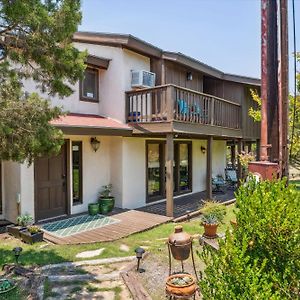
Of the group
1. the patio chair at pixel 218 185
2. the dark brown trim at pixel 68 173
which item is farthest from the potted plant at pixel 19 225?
the patio chair at pixel 218 185

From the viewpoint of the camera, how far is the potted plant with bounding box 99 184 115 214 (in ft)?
32.5

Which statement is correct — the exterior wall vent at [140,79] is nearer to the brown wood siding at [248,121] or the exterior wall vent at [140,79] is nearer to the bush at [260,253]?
the brown wood siding at [248,121]

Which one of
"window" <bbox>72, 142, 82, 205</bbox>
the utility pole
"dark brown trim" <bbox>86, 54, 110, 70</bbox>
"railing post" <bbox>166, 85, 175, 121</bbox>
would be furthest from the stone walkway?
"dark brown trim" <bbox>86, 54, 110, 70</bbox>

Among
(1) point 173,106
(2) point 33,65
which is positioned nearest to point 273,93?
(2) point 33,65

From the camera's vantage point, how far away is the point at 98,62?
34.1 ft

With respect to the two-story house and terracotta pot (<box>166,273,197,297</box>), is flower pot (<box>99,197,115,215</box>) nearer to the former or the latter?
the two-story house

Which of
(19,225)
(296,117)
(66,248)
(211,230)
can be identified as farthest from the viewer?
(296,117)

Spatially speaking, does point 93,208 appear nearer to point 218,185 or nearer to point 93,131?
point 93,131

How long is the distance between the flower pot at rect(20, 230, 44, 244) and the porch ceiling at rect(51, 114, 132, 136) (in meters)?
2.59

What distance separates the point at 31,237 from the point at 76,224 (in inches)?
69.5

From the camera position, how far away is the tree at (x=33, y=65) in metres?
3.84

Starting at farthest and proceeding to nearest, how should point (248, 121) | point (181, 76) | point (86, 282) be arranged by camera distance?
point (248, 121), point (181, 76), point (86, 282)

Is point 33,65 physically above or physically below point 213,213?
above

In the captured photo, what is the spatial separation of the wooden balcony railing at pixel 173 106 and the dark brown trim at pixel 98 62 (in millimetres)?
1321
